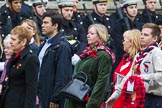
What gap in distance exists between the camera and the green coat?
30.3 feet

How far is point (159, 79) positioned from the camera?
9.04m

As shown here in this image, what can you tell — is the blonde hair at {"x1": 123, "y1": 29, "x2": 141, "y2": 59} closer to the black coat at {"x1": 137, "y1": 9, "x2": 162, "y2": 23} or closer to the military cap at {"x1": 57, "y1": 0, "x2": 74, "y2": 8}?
the military cap at {"x1": 57, "y1": 0, "x2": 74, "y2": 8}

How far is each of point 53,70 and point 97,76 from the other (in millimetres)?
1148

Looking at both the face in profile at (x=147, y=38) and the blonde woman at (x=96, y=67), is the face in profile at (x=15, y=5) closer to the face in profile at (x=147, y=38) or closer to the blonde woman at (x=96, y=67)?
the blonde woman at (x=96, y=67)

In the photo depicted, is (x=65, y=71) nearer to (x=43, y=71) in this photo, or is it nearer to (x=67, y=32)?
(x=43, y=71)

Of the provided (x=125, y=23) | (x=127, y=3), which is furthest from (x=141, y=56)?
(x=127, y=3)

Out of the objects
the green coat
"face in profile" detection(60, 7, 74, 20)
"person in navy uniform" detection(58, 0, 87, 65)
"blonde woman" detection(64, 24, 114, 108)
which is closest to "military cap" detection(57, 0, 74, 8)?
"person in navy uniform" detection(58, 0, 87, 65)

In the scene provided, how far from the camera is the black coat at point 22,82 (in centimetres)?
866

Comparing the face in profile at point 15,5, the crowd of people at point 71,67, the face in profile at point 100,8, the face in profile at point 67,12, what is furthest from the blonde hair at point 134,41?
the face in profile at point 100,8

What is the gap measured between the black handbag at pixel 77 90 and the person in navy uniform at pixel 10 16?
3775mm

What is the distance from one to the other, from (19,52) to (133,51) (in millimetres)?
2138

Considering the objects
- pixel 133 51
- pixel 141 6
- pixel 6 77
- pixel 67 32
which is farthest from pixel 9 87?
pixel 141 6

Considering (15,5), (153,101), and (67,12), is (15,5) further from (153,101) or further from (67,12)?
(153,101)

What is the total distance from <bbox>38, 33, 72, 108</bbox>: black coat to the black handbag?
89cm
